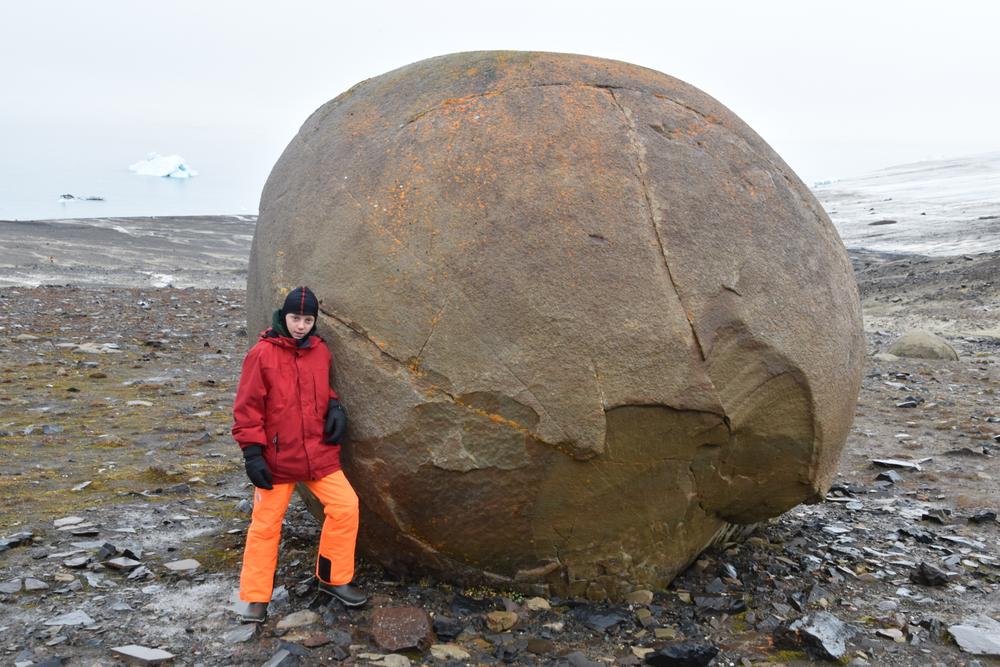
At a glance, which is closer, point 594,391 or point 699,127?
point 594,391

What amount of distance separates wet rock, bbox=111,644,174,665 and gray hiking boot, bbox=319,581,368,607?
0.71 meters

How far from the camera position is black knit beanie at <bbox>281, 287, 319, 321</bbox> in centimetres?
378

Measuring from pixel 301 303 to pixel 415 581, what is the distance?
1447mm

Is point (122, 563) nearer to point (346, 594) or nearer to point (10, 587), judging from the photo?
point (10, 587)

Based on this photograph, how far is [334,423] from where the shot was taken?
3861mm

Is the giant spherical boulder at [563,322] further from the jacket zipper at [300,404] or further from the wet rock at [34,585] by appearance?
the wet rock at [34,585]

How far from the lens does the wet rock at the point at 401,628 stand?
3734 millimetres

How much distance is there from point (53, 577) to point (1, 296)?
37.1 ft

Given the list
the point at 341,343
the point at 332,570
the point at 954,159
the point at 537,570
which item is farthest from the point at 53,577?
the point at 954,159

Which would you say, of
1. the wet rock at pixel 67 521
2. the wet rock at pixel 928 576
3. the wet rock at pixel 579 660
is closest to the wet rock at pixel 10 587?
the wet rock at pixel 67 521

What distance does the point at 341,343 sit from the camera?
3.92m

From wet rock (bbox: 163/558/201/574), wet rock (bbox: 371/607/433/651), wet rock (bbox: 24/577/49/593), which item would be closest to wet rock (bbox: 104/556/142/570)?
wet rock (bbox: 163/558/201/574)

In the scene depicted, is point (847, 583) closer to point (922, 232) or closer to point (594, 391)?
point (594, 391)

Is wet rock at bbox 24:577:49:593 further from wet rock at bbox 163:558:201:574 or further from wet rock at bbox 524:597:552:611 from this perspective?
wet rock at bbox 524:597:552:611
